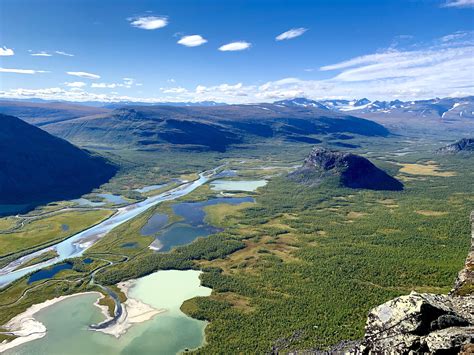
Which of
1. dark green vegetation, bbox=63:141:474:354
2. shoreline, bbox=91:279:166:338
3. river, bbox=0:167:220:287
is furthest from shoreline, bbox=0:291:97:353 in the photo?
river, bbox=0:167:220:287

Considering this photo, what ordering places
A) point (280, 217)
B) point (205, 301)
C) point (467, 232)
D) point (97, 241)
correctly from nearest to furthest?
1. point (205, 301)
2. point (467, 232)
3. point (97, 241)
4. point (280, 217)

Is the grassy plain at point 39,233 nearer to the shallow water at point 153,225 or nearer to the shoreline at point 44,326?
the shallow water at point 153,225

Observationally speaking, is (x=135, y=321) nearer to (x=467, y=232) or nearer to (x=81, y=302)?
(x=81, y=302)

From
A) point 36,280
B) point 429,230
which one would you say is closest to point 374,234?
point 429,230

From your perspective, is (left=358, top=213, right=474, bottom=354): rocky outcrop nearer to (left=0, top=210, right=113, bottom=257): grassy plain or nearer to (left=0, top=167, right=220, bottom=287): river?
(left=0, top=167, right=220, bottom=287): river

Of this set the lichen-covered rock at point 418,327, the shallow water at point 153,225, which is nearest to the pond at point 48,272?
the shallow water at point 153,225

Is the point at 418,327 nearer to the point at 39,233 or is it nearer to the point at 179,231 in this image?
the point at 179,231
